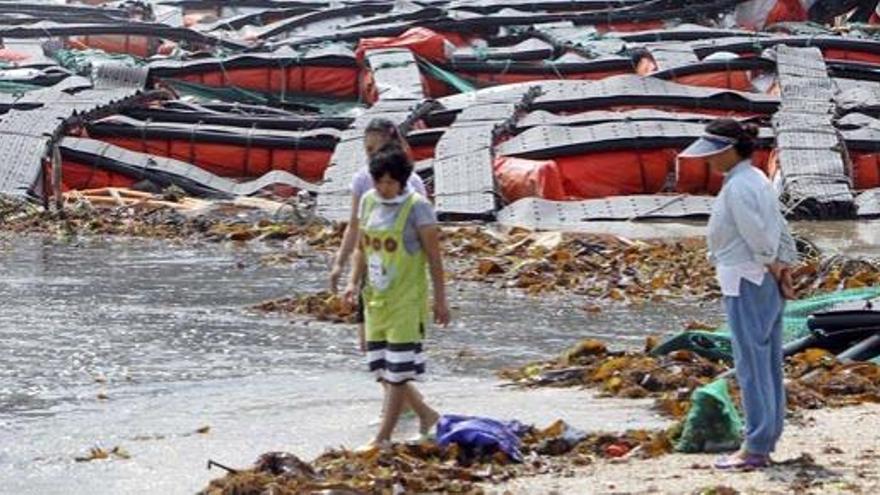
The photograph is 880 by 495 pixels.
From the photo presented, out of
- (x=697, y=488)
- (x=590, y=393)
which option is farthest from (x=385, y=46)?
(x=697, y=488)

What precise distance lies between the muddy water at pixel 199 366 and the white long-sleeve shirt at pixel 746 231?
161 centimetres

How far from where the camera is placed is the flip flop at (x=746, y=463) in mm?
8320

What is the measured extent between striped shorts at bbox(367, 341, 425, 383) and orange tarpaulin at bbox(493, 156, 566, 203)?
41.3ft

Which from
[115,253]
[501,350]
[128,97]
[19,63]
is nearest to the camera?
[501,350]

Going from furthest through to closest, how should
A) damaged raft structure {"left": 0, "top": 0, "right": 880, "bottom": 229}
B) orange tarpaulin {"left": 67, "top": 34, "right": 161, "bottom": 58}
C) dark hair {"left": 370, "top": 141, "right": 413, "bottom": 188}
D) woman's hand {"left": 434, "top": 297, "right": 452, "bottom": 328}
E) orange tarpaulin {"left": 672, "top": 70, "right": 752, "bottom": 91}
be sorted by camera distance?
orange tarpaulin {"left": 67, "top": 34, "right": 161, "bottom": 58} → orange tarpaulin {"left": 672, "top": 70, "right": 752, "bottom": 91} → damaged raft structure {"left": 0, "top": 0, "right": 880, "bottom": 229} → woman's hand {"left": 434, "top": 297, "right": 452, "bottom": 328} → dark hair {"left": 370, "top": 141, "right": 413, "bottom": 188}

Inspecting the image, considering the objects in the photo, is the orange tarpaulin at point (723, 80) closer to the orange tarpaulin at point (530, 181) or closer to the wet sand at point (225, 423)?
the orange tarpaulin at point (530, 181)

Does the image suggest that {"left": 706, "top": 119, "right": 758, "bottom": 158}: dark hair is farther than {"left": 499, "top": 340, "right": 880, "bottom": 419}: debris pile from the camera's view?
No

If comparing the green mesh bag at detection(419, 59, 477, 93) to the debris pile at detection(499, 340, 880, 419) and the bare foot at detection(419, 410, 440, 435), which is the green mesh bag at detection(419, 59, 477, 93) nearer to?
the debris pile at detection(499, 340, 880, 419)

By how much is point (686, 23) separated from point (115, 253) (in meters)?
19.1

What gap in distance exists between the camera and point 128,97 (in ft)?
86.3

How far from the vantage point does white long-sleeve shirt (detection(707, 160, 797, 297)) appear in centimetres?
830

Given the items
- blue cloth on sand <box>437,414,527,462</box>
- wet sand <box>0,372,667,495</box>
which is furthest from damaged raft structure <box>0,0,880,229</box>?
blue cloth on sand <box>437,414,527,462</box>

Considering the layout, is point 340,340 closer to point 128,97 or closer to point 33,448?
point 33,448

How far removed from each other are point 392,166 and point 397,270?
485 mm
